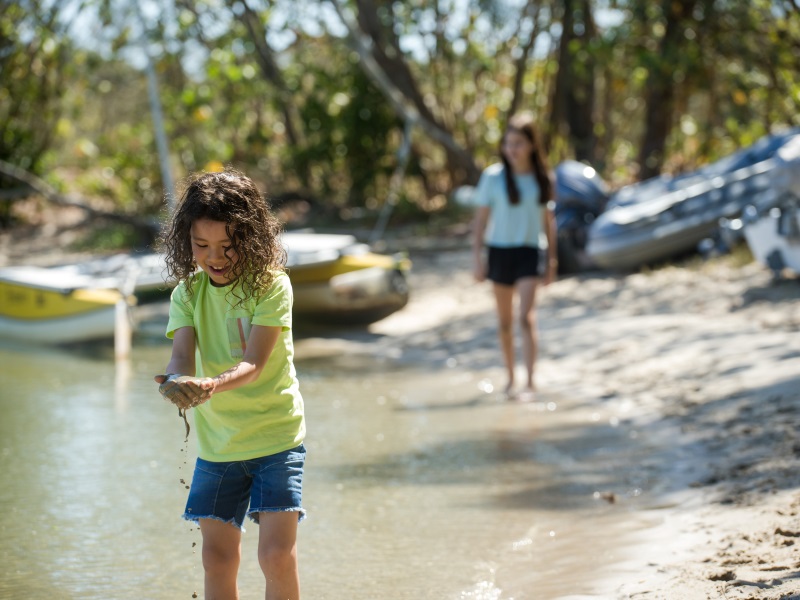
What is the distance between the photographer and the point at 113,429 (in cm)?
734

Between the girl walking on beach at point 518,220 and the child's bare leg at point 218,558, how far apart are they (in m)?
4.13

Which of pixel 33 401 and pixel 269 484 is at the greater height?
pixel 269 484

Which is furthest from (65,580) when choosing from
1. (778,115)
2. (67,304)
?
(778,115)

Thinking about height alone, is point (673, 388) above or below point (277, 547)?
below

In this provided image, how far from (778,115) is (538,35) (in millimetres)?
3774

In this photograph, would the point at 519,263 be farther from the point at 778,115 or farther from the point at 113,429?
the point at 778,115

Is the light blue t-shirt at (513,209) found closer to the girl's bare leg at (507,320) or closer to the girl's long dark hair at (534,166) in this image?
the girl's long dark hair at (534,166)

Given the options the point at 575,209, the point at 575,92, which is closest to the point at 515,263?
the point at 575,209

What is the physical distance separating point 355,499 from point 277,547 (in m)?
2.20

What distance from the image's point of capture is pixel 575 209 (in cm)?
1223

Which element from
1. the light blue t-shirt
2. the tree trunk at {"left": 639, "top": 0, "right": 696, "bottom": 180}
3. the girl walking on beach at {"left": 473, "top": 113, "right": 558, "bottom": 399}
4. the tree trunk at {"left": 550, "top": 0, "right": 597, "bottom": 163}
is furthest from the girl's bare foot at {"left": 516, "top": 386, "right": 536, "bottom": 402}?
the tree trunk at {"left": 550, "top": 0, "right": 597, "bottom": 163}

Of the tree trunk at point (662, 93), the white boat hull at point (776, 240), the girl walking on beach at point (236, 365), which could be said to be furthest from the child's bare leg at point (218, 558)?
the tree trunk at point (662, 93)

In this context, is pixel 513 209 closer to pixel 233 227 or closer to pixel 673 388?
pixel 673 388

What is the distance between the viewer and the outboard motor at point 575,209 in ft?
39.7
